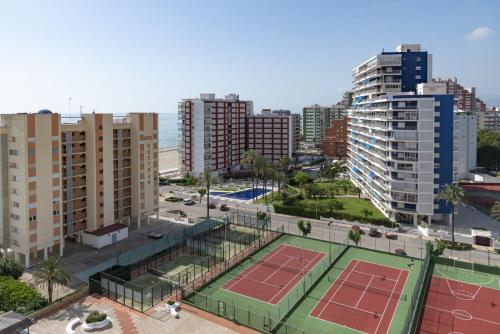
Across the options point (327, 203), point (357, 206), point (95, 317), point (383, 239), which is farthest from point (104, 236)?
point (357, 206)

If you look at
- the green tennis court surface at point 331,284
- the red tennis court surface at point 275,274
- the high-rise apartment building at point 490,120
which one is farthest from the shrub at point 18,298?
the high-rise apartment building at point 490,120

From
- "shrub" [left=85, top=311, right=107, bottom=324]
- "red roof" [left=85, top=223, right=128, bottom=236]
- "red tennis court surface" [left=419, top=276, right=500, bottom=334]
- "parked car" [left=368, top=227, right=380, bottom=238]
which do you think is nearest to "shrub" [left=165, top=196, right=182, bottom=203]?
"red roof" [left=85, top=223, right=128, bottom=236]

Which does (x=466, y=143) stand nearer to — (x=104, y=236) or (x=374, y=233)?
(x=374, y=233)

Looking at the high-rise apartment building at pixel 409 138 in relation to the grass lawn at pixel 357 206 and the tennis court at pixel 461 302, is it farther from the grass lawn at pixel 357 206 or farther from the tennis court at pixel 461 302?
the tennis court at pixel 461 302

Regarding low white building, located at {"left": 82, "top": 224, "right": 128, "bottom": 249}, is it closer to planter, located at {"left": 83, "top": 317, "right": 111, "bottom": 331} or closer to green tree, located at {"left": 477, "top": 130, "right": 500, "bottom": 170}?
planter, located at {"left": 83, "top": 317, "right": 111, "bottom": 331}

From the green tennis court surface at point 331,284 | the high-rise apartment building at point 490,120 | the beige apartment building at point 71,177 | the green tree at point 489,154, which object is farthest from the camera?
the high-rise apartment building at point 490,120

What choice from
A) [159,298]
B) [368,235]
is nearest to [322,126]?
[368,235]
